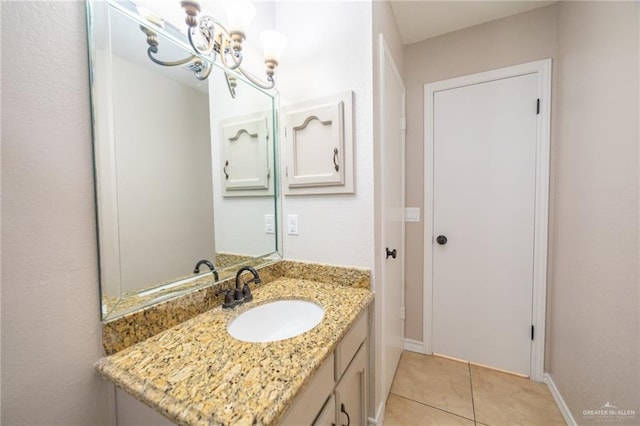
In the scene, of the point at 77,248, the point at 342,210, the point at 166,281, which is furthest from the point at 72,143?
the point at 342,210

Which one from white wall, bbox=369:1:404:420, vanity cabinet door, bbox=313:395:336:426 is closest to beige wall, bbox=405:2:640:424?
white wall, bbox=369:1:404:420

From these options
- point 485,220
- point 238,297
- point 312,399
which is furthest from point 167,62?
point 485,220

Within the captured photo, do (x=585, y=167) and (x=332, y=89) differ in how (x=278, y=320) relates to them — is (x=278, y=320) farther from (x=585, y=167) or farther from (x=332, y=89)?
(x=585, y=167)

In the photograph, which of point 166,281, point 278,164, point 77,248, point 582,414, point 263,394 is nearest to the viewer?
point 263,394

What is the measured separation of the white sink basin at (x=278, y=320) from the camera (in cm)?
98

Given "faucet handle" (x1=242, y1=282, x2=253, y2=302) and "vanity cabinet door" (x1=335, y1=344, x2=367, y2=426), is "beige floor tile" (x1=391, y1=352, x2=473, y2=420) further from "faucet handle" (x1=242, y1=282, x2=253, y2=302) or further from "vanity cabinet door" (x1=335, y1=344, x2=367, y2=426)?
"faucet handle" (x1=242, y1=282, x2=253, y2=302)

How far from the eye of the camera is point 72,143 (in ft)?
2.08

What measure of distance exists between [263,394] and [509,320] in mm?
1877

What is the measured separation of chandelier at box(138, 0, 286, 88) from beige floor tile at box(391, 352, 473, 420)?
6.80 ft

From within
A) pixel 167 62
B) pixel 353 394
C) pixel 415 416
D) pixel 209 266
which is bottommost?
pixel 415 416

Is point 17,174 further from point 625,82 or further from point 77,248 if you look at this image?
point 625,82

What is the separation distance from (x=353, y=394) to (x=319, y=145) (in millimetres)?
1154

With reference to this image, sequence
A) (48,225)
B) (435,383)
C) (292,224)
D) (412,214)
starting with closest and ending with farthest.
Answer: (48,225)
(292,224)
(435,383)
(412,214)

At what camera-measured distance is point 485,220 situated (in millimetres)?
1715
